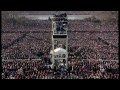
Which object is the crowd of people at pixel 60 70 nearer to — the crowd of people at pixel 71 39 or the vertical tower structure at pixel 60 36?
the vertical tower structure at pixel 60 36

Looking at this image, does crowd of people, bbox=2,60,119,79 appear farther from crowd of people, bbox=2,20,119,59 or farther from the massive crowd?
crowd of people, bbox=2,20,119,59

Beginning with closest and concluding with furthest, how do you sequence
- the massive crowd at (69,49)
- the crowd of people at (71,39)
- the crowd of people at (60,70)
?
the crowd of people at (60,70) → the massive crowd at (69,49) → the crowd of people at (71,39)

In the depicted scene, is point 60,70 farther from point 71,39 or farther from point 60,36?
point 71,39

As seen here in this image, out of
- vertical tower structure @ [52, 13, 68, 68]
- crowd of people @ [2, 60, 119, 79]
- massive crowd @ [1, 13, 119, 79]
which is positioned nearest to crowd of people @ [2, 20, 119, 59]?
massive crowd @ [1, 13, 119, 79]

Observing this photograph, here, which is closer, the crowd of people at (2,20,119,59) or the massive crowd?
the massive crowd

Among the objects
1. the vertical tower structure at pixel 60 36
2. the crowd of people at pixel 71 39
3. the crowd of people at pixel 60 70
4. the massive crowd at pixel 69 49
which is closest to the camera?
the crowd of people at pixel 60 70

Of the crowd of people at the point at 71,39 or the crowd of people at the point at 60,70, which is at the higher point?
the crowd of people at the point at 71,39

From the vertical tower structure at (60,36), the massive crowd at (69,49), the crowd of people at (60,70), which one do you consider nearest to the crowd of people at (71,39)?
the massive crowd at (69,49)

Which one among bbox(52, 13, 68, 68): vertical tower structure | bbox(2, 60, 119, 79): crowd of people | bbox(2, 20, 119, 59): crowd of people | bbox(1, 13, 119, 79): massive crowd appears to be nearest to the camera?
bbox(2, 60, 119, 79): crowd of people

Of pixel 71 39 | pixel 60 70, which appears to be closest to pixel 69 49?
pixel 71 39
